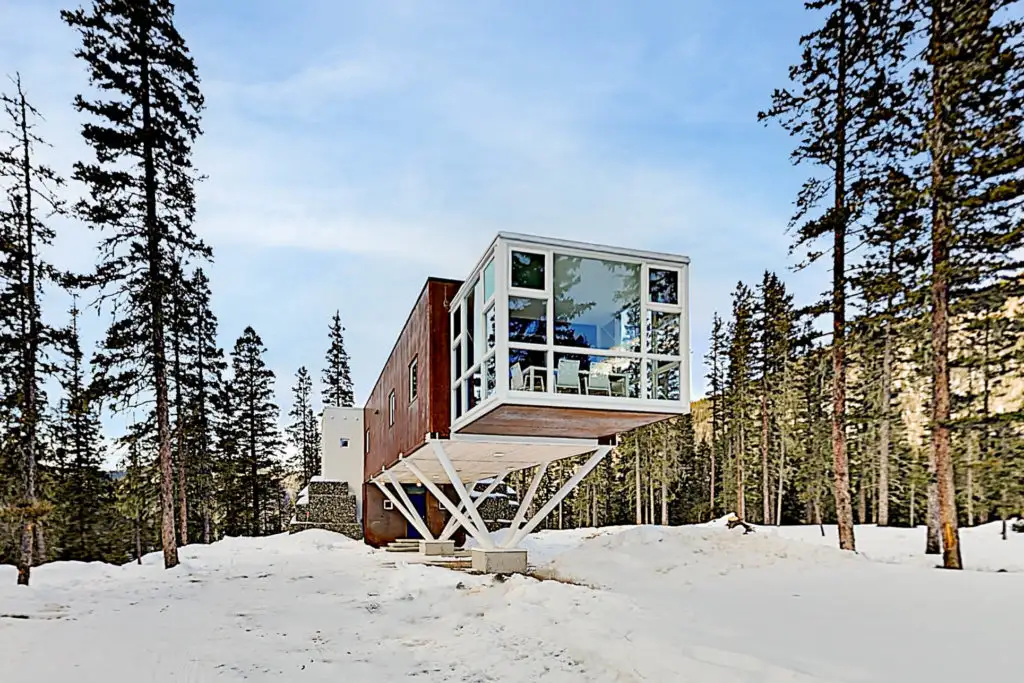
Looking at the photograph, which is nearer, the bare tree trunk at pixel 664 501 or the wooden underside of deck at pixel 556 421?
the wooden underside of deck at pixel 556 421

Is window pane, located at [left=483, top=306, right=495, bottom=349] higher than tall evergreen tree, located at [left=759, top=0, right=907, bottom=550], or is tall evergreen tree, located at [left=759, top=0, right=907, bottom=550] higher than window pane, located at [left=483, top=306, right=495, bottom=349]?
tall evergreen tree, located at [left=759, top=0, right=907, bottom=550]

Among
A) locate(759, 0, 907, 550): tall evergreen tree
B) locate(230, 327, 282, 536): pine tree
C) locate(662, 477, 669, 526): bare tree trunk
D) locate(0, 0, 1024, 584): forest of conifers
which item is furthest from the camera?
locate(662, 477, 669, 526): bare tree trunk

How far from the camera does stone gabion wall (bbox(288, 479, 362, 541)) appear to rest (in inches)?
898

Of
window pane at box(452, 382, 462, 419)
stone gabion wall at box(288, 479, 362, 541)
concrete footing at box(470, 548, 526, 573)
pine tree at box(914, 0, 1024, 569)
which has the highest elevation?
pine tree at box(914, 0, 1024, 569)

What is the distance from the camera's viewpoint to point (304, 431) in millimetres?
38000

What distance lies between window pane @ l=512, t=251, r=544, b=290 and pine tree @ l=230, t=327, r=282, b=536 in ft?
83.7

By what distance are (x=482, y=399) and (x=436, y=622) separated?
2987mm

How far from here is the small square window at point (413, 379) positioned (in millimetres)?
11877

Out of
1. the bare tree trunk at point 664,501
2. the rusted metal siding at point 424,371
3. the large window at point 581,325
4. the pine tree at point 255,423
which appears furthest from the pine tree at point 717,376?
the large window at point 581,325

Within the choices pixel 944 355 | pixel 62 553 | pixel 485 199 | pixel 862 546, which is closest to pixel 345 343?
pixel 62 553

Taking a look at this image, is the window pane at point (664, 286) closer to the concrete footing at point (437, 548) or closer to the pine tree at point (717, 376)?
the concrete footing at point (437, 548)

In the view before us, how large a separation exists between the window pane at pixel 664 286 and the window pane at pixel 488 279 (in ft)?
6.74

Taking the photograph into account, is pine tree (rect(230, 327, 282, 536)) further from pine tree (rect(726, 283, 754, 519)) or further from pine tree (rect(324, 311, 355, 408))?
pine tree (rect(726, 283, 754, 519))

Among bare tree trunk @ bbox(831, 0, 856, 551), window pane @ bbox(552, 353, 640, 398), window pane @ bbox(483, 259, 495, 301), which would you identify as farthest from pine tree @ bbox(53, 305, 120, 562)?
bare tree trunk @ bbox(831, 0, 856, 551)
